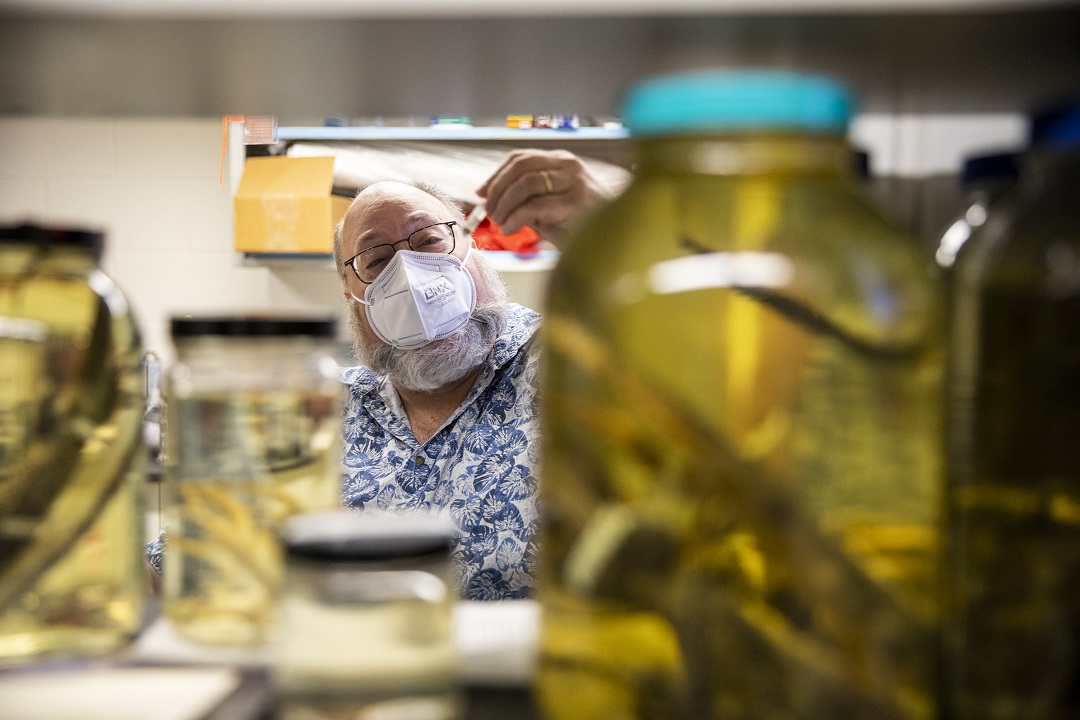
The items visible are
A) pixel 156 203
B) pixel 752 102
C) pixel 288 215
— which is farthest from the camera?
pixel 156 203

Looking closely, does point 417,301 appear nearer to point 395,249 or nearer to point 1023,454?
point 395,249

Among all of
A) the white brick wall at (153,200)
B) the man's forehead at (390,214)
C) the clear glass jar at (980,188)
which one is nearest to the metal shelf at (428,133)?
the white brick wall at (153,200)

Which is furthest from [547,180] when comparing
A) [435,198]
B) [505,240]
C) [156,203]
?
[156,203]

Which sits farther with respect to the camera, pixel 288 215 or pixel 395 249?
pixel 288 215

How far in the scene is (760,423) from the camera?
0.32 metres

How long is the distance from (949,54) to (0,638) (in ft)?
1.69

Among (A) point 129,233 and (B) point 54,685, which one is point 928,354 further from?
→ (A) point 129,233

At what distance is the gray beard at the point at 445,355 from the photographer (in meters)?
1.89

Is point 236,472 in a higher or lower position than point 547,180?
lower

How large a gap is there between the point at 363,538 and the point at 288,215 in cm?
241

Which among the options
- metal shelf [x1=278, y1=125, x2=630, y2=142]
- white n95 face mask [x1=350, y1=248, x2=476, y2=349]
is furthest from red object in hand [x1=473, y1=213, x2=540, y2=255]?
white n95 face mask [x1=350, y1=248, x2=476, y2=349]

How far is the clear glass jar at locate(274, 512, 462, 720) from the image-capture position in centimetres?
34

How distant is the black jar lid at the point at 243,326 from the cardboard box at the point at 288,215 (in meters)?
2.28

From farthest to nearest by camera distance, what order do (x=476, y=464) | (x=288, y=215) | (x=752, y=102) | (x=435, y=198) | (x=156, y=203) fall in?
(x=156, y=203), (x=288, y=215), (x=435, y=198), (x=476, y=464), (x=752, y=102)
